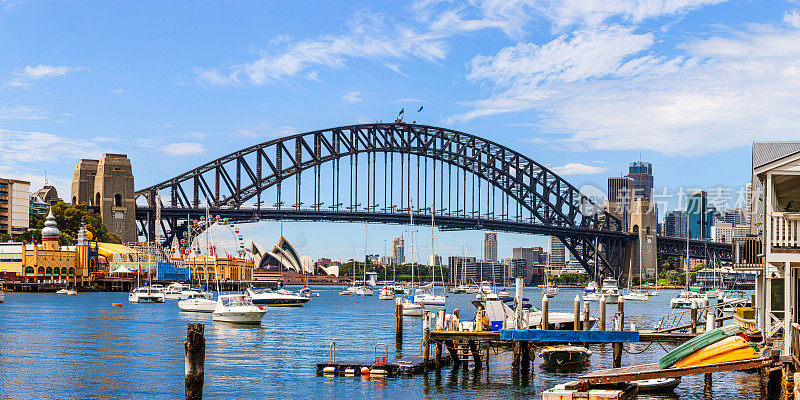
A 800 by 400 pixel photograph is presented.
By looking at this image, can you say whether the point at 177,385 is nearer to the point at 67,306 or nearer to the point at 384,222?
the point at 67,306

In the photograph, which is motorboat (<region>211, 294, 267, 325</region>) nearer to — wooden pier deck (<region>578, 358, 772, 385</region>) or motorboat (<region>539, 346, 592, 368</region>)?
motorboat (<region>539, 346, 592, 368</region>)

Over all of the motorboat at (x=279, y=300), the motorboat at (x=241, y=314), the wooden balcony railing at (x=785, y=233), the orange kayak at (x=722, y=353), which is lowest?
the motorboat at (x=279, y=300)

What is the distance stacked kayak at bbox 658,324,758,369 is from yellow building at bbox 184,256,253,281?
144640 mm

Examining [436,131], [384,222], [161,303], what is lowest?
[161,303]

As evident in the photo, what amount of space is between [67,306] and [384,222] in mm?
66210

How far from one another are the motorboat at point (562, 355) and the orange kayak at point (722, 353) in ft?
50.4

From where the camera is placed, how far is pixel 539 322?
48.8 meters

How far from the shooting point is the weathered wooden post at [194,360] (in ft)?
93.0

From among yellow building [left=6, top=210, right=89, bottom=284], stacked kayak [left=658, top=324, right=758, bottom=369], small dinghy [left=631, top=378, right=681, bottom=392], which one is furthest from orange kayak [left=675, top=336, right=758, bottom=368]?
yellow building [left=6, top=210, right=89, bottom=284]

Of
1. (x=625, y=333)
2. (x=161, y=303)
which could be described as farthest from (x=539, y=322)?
(x=161, y=303)

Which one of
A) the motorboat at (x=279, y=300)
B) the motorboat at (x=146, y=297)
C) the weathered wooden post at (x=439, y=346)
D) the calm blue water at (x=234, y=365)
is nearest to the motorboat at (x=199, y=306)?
the calm blue water at (x=234, y=365)

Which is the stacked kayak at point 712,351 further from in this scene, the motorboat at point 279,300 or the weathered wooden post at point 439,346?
the motorboat at point 279,300

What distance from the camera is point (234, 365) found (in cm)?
4366

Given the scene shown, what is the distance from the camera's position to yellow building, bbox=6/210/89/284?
142 m
